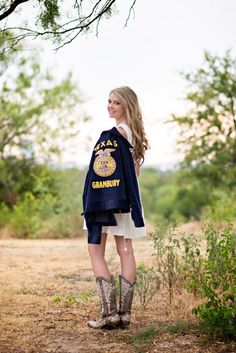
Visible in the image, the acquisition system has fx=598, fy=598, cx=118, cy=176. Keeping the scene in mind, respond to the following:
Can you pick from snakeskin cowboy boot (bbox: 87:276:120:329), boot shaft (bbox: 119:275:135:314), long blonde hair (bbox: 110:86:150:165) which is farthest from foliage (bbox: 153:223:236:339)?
long blonde hair (bbox: 110:86:150:165)

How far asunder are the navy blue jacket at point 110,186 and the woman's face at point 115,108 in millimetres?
150

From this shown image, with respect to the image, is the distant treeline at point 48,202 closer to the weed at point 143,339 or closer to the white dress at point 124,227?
the white dress at point 124,227

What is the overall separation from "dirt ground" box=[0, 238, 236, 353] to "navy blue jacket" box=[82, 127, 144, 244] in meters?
0.64

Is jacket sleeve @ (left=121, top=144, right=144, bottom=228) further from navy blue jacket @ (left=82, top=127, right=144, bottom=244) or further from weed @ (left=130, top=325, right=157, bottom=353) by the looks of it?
weed @ (left=130, top=325, right=157, bottom=353)

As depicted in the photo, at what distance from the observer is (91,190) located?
3828 mm

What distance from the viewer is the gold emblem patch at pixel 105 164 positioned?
12.5 ft

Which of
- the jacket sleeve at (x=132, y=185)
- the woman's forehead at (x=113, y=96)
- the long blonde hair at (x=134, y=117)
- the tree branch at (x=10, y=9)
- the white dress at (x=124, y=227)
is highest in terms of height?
the tree branch at (x=10, y=9)

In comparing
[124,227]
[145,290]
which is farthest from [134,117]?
[145,290]

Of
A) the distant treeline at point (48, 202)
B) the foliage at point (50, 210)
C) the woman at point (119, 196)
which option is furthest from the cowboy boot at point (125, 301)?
the foliage at point (50, 210)

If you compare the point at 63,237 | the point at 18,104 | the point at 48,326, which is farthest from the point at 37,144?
the point at 48,326

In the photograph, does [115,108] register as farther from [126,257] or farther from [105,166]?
[126,257]

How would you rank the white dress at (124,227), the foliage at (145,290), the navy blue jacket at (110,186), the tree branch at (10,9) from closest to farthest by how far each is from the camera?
the navy blue jacket at (110,186)
the white dress at (124,227)
the tree branch at (10,9)
the foliage at (145,290)

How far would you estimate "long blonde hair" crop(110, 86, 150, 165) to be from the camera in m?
3.95

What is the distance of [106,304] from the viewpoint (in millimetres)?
3881
